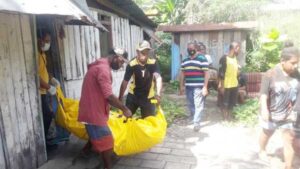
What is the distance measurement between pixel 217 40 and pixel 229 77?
498 centimetres

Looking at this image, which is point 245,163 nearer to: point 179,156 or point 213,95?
point 179,156

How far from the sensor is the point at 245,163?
Result: 4.18 m

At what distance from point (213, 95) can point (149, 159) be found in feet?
19.5

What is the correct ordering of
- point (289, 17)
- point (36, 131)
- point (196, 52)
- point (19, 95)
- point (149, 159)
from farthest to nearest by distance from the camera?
point (289, 17)
point (196, 52)
point (149, 159)
point (36, 131)
point (19, 95)

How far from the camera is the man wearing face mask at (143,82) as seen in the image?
4.52 meters

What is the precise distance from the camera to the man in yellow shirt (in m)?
6.08

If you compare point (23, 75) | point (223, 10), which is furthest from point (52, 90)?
point (223, 10)

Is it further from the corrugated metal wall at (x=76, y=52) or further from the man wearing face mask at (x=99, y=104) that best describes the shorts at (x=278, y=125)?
the corrugated metal wall at (x=76, y=52)

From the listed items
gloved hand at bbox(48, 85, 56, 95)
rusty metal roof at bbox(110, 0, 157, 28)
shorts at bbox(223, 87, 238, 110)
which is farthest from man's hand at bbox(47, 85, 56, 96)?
rusty metal roof at bbox(110, 0, 157, 28)

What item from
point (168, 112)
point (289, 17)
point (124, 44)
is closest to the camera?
point (168, 112)

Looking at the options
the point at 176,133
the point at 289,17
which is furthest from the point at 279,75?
the point at 289,17

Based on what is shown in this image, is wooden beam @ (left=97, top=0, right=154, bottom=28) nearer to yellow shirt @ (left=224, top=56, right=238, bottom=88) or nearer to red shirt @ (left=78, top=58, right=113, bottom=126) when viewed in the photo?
yellow shirt @ (left=224, top=56, right=238, bottom=88)

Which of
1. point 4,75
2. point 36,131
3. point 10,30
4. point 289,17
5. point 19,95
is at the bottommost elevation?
point 36,131

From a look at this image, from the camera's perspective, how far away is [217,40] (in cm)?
1080
